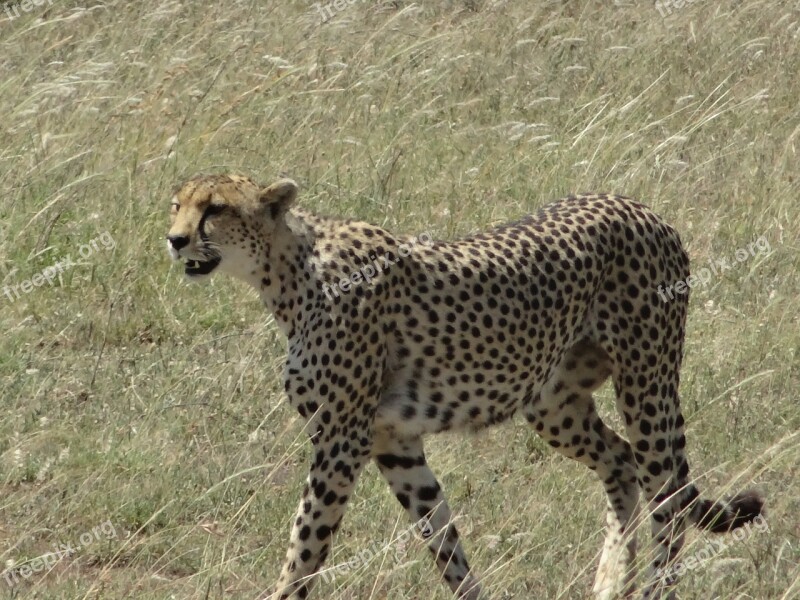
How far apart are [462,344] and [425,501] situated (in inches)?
17.9

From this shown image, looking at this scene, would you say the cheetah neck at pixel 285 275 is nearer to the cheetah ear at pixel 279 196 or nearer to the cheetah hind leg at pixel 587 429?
the cheetah ear at pixel 279 196

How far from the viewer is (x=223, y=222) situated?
4395 millimetres

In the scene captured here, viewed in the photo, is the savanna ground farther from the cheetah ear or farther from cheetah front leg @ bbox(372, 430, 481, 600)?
the cheetah ear

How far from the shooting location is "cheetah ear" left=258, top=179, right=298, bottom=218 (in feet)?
14.5

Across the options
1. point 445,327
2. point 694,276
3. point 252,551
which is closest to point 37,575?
point 252,551

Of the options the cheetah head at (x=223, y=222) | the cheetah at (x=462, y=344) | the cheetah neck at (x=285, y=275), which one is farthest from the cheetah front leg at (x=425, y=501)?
the cheetah head at (x=223, y=222)

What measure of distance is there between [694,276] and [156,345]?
7.28 ft

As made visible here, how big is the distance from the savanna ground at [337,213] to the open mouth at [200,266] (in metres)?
0.49

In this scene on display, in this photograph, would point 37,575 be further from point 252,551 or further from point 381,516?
point 381,516

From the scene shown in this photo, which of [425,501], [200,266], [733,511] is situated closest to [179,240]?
[200,266]

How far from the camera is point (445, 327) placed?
4.64 meters

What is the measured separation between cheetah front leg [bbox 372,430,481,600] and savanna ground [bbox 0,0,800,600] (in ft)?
0.31

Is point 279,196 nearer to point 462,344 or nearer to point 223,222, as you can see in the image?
point 223,222

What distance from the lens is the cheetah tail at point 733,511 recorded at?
4621 mm
